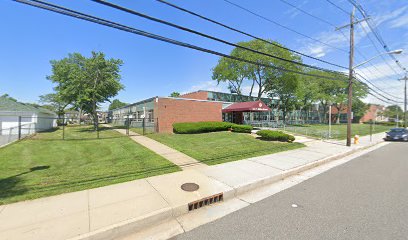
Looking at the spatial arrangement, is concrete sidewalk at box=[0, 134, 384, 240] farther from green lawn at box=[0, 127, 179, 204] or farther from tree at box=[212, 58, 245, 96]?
tree at box=[212, 58, 245, 96]

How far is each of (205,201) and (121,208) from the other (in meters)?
1.98

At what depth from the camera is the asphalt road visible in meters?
3.65

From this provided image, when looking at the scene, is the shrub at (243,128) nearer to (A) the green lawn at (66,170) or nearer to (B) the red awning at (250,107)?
Result: (B) the red awning at (250,107)

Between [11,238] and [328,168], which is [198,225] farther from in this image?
[328,168]

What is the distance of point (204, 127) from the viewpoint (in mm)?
18734

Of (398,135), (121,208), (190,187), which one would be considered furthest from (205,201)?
(398,135)

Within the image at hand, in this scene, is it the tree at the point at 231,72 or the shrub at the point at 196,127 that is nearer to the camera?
the shrub at the point at 196,127

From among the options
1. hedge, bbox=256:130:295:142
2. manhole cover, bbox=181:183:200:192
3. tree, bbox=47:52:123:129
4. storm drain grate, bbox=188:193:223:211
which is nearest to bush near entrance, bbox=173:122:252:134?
hedge, bbox=256:130:295:142

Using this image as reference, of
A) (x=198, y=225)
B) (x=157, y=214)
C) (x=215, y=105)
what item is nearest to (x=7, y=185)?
(x=157, y=214)

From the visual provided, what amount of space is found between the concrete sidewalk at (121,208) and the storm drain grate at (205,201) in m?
0.10

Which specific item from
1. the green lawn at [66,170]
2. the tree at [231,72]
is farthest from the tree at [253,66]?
the green lawn at [66,170]

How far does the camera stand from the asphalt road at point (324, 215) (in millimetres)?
3650

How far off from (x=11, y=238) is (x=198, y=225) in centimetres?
320

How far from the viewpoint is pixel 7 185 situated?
559 centimetres
